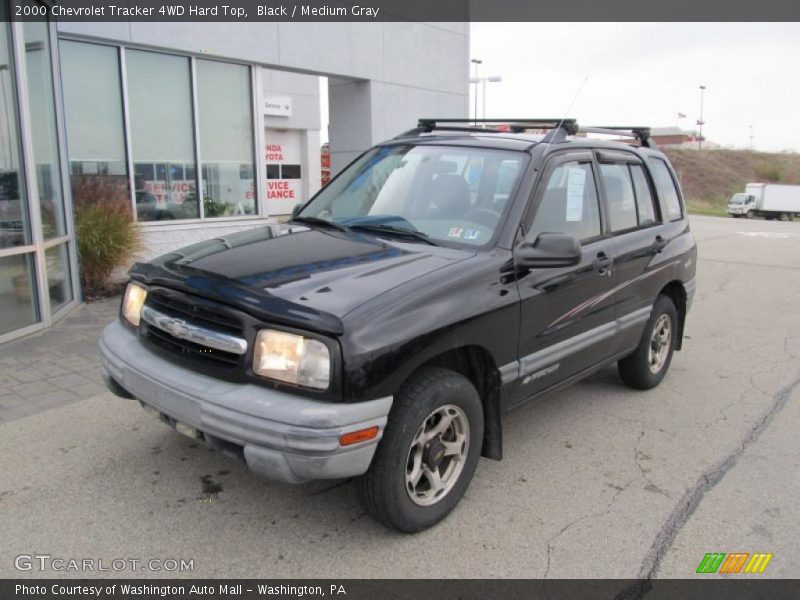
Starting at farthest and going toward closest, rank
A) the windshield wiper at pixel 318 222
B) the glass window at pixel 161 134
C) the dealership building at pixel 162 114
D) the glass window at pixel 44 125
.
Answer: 1. the glass window at pixel 161 134
2. the glass window at pixel 44 125
3. the dealership building at pixel 162 114
4. the windshield wiper at pixel 318 222

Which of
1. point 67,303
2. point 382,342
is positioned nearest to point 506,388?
point 382,342

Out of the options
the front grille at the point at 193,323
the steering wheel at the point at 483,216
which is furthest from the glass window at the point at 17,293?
the steering wheel at the point at 483,216

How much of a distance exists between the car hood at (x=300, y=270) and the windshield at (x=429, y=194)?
0.22m

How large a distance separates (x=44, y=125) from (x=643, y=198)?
242 inches

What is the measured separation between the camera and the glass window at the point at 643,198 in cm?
505

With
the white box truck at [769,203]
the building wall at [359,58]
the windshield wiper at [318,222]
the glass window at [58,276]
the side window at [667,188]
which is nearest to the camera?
the windshield wiper at [318,222]

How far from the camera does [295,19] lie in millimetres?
10586

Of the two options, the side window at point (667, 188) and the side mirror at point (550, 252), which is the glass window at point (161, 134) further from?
the side mirror at point (550, 252)

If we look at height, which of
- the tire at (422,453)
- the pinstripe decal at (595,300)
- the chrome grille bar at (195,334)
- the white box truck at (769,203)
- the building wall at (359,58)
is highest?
the building wall at (359,58)

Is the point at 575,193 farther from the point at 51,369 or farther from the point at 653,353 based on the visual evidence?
the point at 51,369

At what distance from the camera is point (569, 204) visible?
4.18 meters

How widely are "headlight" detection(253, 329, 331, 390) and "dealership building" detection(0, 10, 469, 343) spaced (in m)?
4.48

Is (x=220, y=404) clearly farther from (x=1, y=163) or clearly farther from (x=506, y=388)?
(x=1, y=163)

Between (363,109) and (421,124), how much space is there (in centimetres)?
755
